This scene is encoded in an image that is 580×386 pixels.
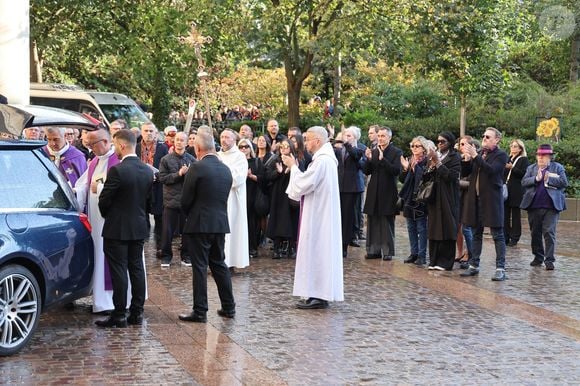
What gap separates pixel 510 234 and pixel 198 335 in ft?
31.1

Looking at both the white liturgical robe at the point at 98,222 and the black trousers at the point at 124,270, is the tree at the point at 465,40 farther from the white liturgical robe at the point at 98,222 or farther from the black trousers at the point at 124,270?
the black trousers at the point at 124,270

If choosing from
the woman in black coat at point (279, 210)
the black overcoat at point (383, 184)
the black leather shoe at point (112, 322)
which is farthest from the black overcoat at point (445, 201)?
the black leather shoe at point (112, 322)

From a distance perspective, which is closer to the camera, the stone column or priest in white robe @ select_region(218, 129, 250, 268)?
priest in white robe @ select_region(218, 129, 250, 268)

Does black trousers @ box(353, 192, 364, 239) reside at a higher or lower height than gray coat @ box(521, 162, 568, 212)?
lower

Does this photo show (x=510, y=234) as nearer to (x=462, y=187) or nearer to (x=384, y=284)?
(x=462, y=187)

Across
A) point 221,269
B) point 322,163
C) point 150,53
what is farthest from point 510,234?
point 150,53

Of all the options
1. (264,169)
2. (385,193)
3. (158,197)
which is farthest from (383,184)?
(158,197)

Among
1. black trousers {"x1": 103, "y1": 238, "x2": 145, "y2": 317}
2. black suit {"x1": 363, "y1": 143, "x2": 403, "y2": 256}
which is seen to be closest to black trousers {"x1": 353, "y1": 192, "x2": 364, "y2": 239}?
black suit {"x1": 363, "y1": 143, "x2": 403, "y2": 256}

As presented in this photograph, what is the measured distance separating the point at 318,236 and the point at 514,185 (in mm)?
7032

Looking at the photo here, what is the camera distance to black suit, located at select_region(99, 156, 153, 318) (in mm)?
9586

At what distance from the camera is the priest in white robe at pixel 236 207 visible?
13.4 metres

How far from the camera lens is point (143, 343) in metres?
9.11

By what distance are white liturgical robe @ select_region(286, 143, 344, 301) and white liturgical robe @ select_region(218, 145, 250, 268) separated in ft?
7.82

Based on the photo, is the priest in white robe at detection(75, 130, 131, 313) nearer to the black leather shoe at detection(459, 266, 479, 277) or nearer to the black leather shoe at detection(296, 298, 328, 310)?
the black leather shoe at detection(296, 298, 328, 310)
